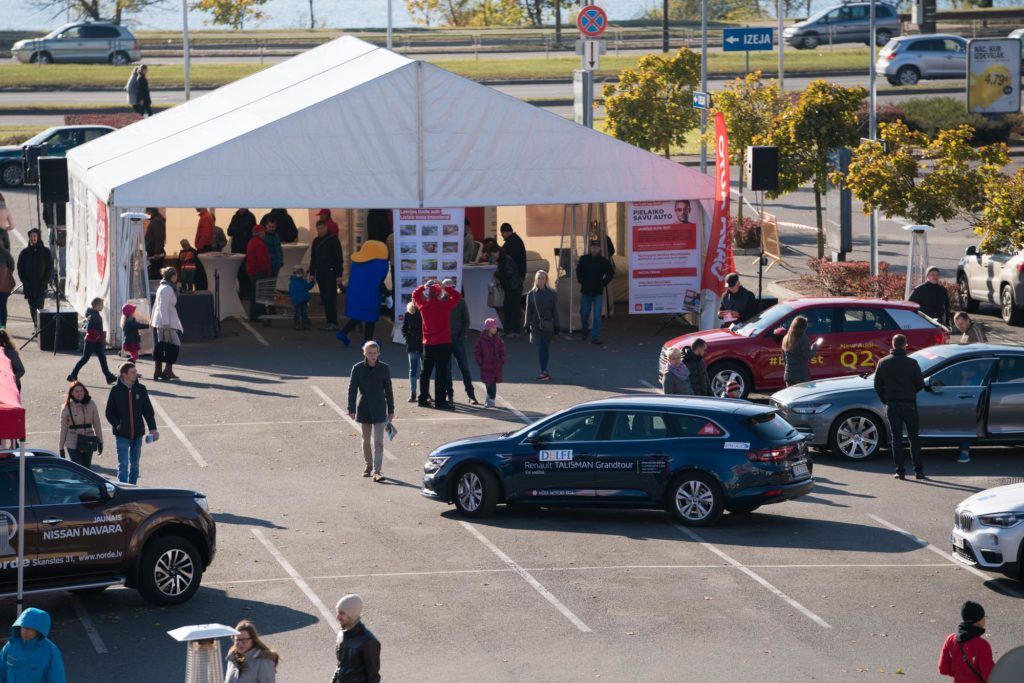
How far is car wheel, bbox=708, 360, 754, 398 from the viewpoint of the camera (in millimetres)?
22500

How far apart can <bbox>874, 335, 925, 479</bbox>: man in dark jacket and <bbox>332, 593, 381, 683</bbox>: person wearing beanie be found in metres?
10.2

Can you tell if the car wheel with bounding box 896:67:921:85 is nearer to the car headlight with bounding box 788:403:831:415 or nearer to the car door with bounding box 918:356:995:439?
the car door with bounding box 918:356:995:439

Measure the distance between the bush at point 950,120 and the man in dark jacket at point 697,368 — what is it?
29104 mm

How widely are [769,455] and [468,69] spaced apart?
43.2 metres

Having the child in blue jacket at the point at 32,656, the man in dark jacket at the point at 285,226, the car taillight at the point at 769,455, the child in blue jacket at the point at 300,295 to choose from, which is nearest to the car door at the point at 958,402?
the car taillight at the point at 769,455

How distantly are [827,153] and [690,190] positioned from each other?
7188 mm

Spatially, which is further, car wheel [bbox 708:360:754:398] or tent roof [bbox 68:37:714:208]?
tent roof [bbox 68:37:714:208]

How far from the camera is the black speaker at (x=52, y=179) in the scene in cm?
2797

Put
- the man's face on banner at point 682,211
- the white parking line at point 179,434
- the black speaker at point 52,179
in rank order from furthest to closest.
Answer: the black speaker at point 52,179 < the man's face on banner at point 682,211 < the white parking line at point 179,434

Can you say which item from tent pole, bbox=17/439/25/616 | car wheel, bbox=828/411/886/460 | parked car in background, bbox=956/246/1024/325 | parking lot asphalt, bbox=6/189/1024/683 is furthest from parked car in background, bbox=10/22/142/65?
tent pole, bbox=17/439/25/616

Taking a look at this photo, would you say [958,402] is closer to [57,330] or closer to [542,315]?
[542,315]

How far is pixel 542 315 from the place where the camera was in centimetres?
2372

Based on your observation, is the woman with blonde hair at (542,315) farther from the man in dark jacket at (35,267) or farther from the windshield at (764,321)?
the man in dark jacket at (35,267)

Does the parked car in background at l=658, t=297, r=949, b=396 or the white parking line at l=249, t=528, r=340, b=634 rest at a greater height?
the parked car in background at l=658, t=297, r=949, b=396
